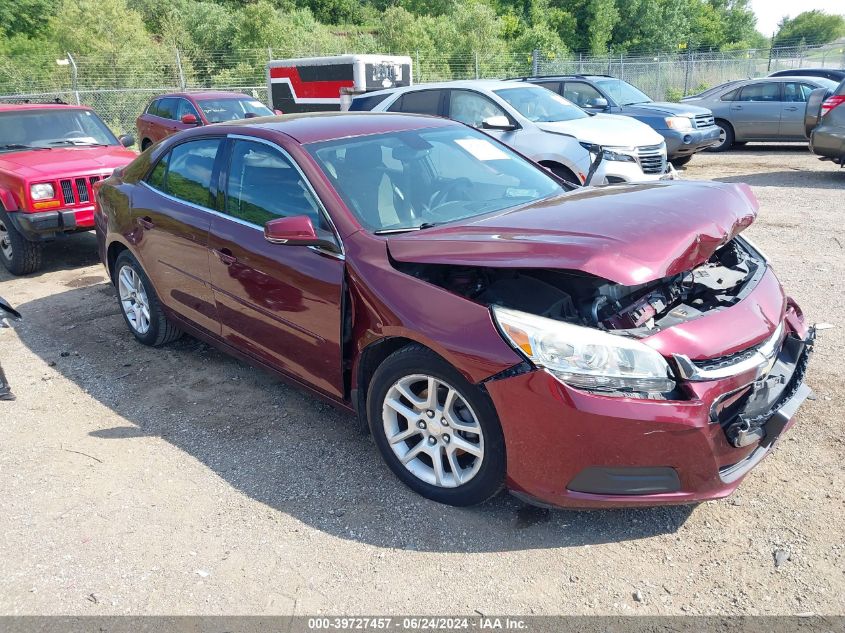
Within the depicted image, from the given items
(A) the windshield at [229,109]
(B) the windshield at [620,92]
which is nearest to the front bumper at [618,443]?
(A) the windshield at [229,109]

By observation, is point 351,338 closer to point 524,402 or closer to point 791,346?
point 524,402

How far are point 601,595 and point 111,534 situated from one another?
2163 millimetres

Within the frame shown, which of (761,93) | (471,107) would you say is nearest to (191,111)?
(471,107)

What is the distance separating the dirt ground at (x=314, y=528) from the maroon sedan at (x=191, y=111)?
8984 millimetres

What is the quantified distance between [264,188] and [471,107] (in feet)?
19.7

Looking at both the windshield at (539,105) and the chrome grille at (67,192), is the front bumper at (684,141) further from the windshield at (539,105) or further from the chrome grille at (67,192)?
the chrome grille at (67,192)

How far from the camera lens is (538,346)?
270 cm

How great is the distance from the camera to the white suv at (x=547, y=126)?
8.47m

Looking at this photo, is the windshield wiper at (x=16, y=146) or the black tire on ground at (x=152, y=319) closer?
the black tire on ground at (x=152, y=319)

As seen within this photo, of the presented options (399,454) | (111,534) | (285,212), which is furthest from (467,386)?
(111,534)

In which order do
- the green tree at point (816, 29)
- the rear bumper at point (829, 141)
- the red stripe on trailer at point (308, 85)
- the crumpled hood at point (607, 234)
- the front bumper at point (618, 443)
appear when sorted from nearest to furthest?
the front bumper at point (618, 443), the crumpled hood at point (607, 234), the rear bumper at point (829, 141), the red stripe on trailer at point (308, 85), the green tree at point (816, 29)

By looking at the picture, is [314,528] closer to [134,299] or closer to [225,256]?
[225,256]

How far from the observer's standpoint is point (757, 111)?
1480 centimetres

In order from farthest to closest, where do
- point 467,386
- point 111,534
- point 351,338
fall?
1. point 351,338
2. point 111,534
3. point 467,386
